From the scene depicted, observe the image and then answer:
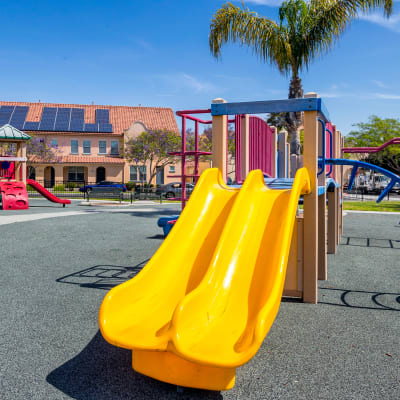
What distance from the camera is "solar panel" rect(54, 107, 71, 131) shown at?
4549 cm

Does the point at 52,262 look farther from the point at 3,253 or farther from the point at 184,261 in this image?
the point at 184,261

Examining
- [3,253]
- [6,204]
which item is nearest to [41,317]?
[3,253]

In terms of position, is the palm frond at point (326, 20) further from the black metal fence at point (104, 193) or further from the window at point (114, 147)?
the window at point (114, 147)

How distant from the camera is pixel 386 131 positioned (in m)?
45.8

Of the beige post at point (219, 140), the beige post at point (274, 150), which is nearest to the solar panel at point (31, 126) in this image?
the beige post at point (274, 150)

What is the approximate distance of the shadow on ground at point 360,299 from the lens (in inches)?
193

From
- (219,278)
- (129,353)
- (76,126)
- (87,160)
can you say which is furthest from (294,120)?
(76,126)

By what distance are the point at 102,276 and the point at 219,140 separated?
2.74 m

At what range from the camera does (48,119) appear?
4603 centimetres

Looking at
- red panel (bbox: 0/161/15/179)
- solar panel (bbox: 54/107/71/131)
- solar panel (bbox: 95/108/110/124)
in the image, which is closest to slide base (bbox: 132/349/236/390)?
red panel (bbox: 0/161/15/179)

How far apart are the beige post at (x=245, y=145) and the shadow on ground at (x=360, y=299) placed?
2054 millimetres

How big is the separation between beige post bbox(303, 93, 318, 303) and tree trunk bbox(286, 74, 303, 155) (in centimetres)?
1075

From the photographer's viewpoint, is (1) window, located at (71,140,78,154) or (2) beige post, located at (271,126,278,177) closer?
(2) beige post, located at (271,126,278,177)

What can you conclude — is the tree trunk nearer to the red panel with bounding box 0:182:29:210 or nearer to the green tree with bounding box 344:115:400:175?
the red panel with bounding box 0:182:29:210
